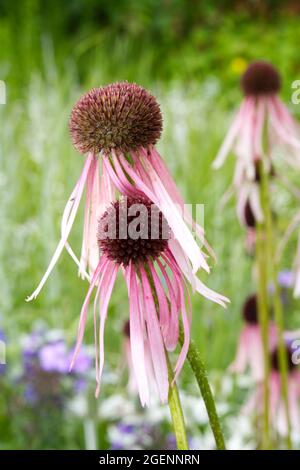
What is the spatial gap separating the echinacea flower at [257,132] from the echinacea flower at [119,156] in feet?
1.56

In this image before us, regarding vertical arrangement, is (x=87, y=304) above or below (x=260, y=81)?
below

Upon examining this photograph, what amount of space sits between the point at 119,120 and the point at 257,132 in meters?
0.57

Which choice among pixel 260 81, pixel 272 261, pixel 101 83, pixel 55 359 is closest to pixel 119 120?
pixel 272 261

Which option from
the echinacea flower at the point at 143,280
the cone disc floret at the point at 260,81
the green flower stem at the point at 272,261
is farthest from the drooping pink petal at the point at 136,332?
the cone disc floret at the point at 260,81

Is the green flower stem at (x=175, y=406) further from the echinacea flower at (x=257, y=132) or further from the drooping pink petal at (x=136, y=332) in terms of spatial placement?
the echinacea flower at (x=257, y=132)

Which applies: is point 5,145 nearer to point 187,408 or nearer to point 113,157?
point 187,408

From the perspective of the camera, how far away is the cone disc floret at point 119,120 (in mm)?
496

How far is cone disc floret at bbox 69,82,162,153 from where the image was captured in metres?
0.50

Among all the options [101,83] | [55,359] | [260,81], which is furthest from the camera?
[101,83]

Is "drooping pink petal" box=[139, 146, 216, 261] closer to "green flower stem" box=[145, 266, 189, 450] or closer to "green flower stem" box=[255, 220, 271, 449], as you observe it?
"green flower stem" box=[145, 266, 189, 450]

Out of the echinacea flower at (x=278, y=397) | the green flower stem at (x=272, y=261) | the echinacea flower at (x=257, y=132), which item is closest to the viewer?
the green flower stem at (x=272, y=261)

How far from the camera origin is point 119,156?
1.61 ft

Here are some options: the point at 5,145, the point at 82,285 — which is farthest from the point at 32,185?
the point at 82,285

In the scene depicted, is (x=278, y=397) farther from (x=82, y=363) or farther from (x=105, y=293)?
(x=105, y=293)
